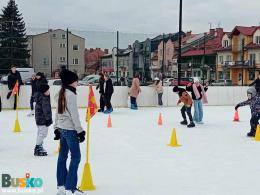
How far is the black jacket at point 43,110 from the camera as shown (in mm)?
7891

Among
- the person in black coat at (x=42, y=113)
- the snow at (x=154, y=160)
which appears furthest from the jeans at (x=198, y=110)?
the person in black coat at (x=42, y=113)

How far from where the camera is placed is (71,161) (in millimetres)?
5359

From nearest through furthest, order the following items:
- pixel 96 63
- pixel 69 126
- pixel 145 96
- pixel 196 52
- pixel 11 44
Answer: pixel 69 126, pixel 145 96, pixel 11 44, pixel 96 63, pixel 196 52

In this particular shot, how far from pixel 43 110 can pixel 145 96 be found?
12.9 metres

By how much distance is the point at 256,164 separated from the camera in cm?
759

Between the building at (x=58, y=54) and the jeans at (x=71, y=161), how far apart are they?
15851 mm

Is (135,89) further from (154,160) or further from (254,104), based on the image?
(154,160)

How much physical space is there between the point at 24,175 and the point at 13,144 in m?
3.02

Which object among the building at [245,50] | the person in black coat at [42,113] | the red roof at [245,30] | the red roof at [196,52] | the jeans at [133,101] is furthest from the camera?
the red roof at [196,52]

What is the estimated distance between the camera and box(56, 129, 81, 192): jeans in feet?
17.5

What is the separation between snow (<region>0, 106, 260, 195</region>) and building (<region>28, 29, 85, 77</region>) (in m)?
10.8

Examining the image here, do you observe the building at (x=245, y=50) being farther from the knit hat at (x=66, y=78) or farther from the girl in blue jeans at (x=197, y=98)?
the knit hat at (x=66, y=78)

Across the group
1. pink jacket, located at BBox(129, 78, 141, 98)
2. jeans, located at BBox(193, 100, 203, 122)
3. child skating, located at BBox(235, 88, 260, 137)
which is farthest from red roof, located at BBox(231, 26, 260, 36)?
child skating, located at BBox(235, 88, 260, 137)

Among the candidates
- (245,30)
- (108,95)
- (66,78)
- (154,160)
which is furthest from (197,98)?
(245,30)
